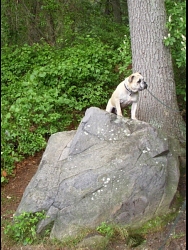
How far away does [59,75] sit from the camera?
8.38 m

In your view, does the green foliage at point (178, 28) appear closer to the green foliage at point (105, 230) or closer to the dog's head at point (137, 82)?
Answer: the dog's head at point (137, 82)

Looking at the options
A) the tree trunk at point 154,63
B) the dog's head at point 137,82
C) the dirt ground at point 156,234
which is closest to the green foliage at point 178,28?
the tree trunk at point 154,63

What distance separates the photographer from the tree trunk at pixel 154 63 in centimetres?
623

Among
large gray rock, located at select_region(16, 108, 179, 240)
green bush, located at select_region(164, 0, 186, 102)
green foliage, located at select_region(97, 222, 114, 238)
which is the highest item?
green bush, located at select_region(164, 0, 186, 102)

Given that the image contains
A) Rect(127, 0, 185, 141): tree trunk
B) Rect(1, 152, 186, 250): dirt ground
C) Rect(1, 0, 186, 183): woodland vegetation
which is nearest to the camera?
Rect(1, 152, 186, 250): dirt ground

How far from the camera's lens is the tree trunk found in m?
6.23

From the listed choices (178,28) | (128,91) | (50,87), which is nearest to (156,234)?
(128,91)

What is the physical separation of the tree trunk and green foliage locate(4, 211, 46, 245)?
110 inches

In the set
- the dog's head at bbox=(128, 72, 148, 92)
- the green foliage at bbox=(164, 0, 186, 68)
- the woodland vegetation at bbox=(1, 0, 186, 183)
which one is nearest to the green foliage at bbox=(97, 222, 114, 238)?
the woodland vegetation at bbox=(1, 0, 186, 183)

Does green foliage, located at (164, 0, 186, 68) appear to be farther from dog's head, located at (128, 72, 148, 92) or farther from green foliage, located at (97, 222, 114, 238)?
green foliage, located at (97, 222, 114, 238)

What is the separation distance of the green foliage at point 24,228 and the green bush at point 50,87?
172 centimetres

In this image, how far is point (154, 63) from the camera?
6.32 meters

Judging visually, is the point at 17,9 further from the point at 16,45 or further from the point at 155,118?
the point at 155,118

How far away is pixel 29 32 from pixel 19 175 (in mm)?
5342
